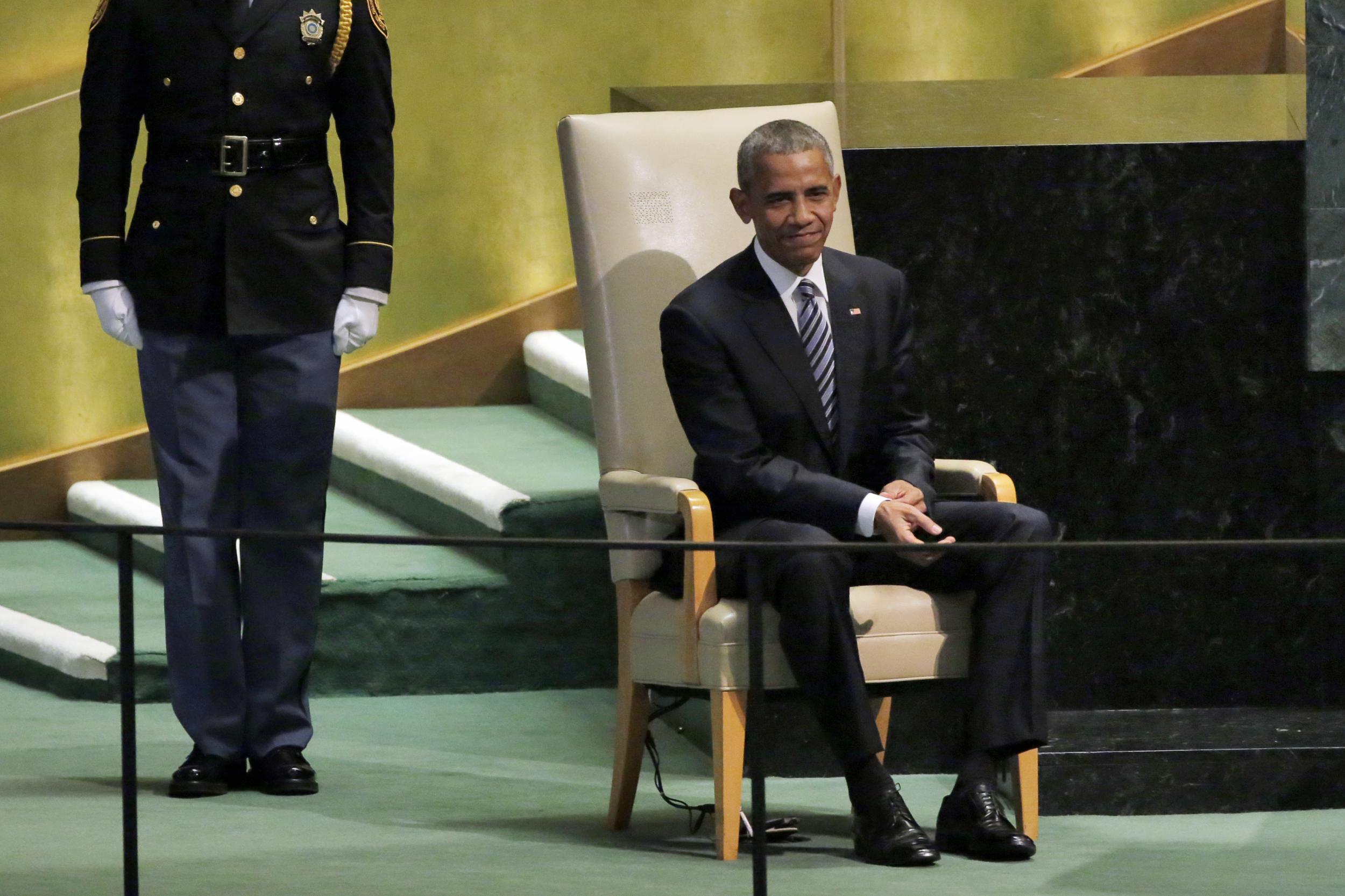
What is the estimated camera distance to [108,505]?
15.5 ft

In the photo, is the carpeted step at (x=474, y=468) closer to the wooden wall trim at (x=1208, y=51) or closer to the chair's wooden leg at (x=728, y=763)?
the chair's wooden leg at (x=728, y=763)

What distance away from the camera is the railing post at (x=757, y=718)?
7.28 ft

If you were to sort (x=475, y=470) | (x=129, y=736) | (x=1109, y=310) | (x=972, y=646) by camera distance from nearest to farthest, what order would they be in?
(x=129, y=736) < (x=972, y=646) < (x=1109, y=310) < (x=475, y=470)

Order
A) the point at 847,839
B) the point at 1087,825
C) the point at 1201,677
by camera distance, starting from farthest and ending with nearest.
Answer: the point at 1201,677 < the point at 1087,825 < the point at 847,839

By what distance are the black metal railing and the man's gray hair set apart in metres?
0.95

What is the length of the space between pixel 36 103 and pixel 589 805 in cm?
307

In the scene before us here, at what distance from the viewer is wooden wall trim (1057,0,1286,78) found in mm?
5648

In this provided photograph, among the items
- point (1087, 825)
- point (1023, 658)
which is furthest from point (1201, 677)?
point (1023, 658)

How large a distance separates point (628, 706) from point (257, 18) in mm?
1176

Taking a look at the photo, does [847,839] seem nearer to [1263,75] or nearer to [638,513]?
[638,513]

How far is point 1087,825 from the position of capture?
2994 mm

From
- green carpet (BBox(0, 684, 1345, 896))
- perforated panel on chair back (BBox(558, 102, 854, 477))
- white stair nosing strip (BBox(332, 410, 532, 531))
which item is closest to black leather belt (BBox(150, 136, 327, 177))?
perforated panel on chair back (BBox(558, 102, 854, 477))

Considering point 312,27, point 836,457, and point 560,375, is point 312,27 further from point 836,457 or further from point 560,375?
point 560,375

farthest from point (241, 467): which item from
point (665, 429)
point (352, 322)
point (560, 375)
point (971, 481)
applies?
point (560, 375)
